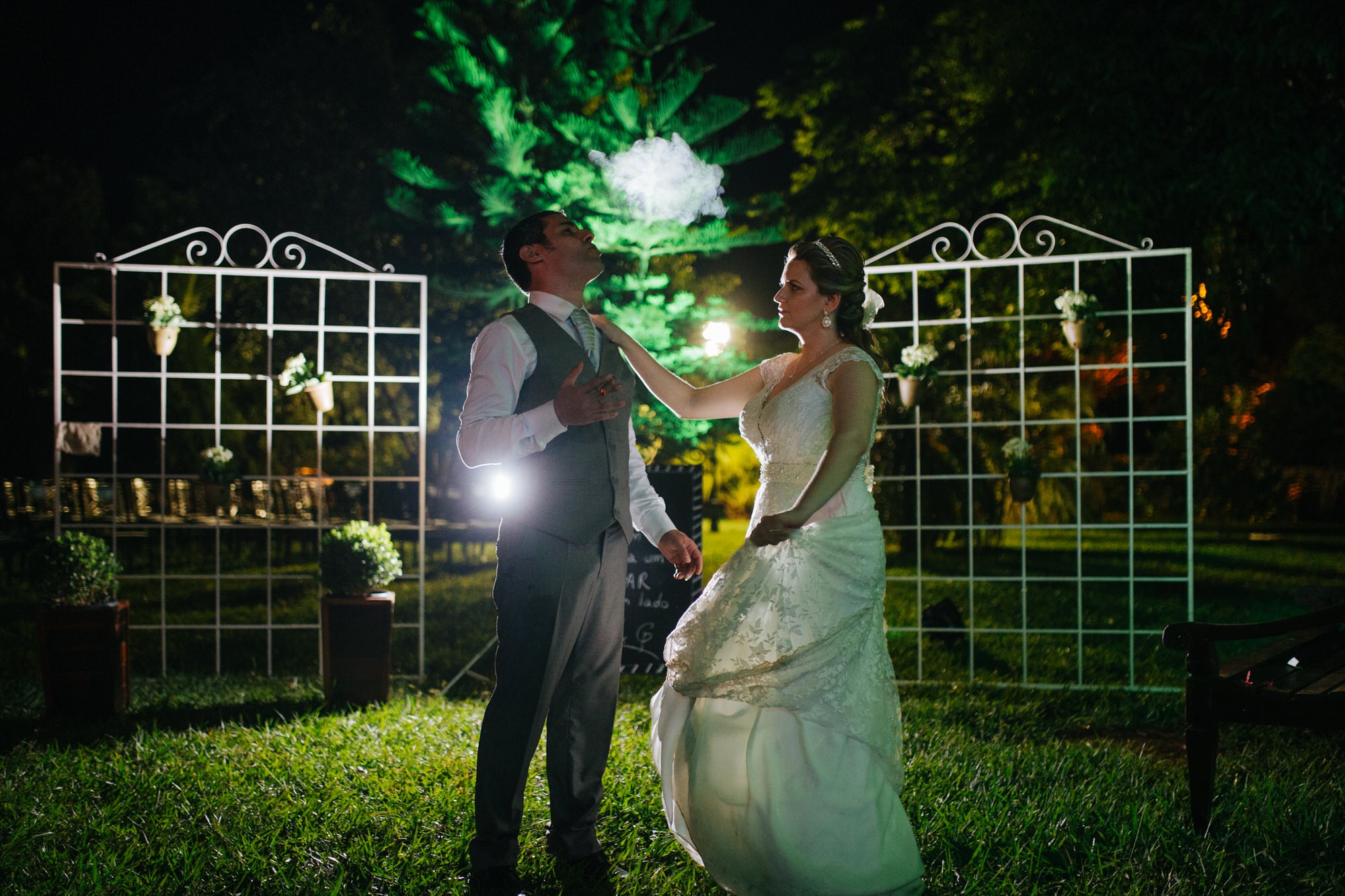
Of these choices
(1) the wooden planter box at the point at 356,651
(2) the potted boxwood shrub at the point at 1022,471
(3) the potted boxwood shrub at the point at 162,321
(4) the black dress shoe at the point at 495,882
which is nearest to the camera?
(4) the black dress shoe at the point at 495,882

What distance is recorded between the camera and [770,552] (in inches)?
112

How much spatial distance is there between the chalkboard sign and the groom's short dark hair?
265cm

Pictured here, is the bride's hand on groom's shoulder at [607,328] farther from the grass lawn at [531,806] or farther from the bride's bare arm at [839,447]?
the grass lawn at [531,806]

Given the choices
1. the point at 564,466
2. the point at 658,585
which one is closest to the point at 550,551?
the point at 564,466

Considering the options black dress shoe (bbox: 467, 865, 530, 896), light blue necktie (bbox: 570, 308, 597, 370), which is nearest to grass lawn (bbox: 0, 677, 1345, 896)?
black dress shoe (bbox: 467, 865, 530, 896)

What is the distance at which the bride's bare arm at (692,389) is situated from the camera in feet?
10.6

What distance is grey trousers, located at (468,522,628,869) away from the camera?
2.72m

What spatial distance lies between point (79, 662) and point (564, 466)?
347 centimetres

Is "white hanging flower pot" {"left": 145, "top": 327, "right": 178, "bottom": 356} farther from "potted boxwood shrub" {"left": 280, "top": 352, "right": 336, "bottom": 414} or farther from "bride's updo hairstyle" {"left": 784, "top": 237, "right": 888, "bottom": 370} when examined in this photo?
"bride's updo hairstyle" {"left": 784, "top": 237, "right": 888, "bottom": 370}

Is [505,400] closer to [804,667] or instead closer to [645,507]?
[645,507]

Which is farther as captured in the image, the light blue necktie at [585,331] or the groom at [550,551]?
the light blue necktie at [585,331]

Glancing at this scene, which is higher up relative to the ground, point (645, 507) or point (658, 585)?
point (645, 507)

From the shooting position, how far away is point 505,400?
2.72 metres

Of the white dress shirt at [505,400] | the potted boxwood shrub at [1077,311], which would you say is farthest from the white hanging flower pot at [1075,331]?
the white dress shirt at [505,400]
